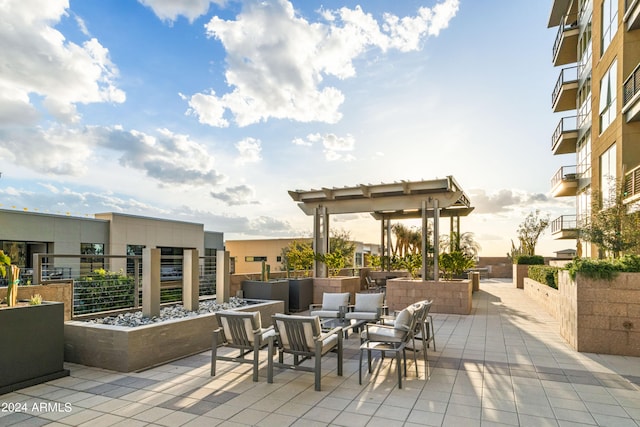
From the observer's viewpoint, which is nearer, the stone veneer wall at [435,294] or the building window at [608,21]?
the stone veneer wall at [435,294]

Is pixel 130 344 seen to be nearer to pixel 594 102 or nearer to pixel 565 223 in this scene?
pixel 594 102

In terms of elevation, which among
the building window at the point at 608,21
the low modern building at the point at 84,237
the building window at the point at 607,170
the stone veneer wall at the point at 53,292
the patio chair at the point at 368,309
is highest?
the building window at the point at 608,21

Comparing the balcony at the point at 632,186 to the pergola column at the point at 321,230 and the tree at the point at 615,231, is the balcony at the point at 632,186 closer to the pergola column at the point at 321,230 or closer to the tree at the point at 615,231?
the tree at the point at 615,231

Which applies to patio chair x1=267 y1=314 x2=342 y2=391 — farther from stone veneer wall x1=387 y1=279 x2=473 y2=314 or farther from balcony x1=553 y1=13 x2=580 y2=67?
balcony x1=553 y1=13 x2=580 y2=67

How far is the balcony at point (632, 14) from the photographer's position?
1216 centimetres

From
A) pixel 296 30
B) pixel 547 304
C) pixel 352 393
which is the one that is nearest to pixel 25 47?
pixel 296 30

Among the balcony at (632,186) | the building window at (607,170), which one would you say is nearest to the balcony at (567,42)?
the building window at (607,170)

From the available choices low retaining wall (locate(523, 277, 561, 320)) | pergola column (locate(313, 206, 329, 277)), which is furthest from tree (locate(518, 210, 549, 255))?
pergola column (locate(313, 206, 329, 277))

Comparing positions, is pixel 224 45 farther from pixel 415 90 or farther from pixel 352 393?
pixel 352 393

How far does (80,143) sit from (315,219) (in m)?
7.89

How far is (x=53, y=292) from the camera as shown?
6535 millimetres

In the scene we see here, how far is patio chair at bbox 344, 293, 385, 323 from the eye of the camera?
301 inches

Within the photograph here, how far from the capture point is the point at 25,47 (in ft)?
24.7

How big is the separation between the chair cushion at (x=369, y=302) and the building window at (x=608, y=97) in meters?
12.5
